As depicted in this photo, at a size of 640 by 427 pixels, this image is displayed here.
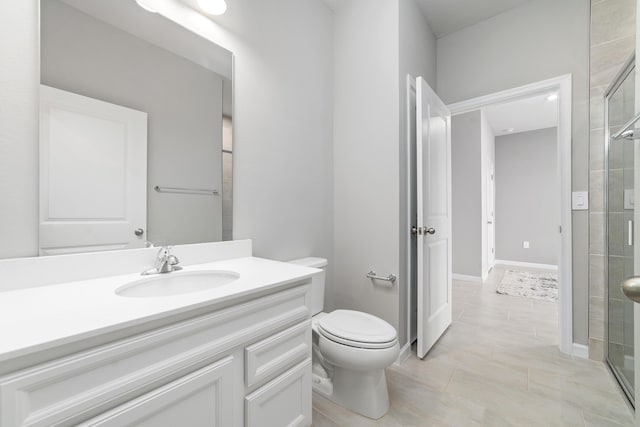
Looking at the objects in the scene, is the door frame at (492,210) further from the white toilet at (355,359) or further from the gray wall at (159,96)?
the gray wall at (159,96)

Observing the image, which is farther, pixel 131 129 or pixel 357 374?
pixel 357 374

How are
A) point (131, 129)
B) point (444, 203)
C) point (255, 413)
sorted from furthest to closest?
point (444, 203)
point (131, 129)
point (255, 413)

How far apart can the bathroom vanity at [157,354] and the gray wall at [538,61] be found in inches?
82.8

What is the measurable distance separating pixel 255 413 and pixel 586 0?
10.7ft

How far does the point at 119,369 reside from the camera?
0.66 metres

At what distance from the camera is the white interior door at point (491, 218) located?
15.1 ft

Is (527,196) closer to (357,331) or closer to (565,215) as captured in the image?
(565,215)

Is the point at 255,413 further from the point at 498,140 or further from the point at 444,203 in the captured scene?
the point at 498,140

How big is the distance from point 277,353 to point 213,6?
167cm

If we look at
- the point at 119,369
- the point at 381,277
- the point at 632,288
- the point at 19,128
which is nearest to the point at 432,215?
the point at 381,277

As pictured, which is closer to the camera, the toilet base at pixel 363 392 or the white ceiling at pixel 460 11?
the toilet base at pixel 363 392

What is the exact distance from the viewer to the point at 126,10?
3.80ft

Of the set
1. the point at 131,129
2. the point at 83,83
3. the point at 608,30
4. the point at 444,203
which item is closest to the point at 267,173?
the point at 131,129

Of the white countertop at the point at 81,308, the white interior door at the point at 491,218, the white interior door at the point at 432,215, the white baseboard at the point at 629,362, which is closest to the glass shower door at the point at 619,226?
the white baseboard at the point at 629,362
